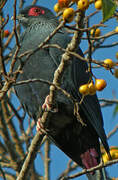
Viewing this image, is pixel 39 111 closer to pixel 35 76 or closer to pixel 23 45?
pixel 35 76

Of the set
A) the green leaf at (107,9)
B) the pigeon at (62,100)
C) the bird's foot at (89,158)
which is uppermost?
the green leaf at (107,9)

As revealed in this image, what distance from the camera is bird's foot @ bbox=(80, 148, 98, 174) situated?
154 inches

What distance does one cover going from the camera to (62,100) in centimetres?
362

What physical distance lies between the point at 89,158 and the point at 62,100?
84 centimetres

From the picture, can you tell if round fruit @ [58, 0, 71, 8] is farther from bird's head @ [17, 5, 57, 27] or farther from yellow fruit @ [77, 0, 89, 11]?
bird's head @ [17, 5, 57, 27]

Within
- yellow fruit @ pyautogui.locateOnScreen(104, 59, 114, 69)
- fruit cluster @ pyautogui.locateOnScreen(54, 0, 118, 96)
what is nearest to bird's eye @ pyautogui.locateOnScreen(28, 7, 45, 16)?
fruit cluster @ pyautogui.locateOnScreen(54, 0, 118, 96)

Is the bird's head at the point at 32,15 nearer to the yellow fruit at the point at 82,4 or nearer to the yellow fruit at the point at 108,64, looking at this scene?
the yellow fruit at the point at 108,64

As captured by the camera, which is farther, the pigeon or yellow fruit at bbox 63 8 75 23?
the pigeon

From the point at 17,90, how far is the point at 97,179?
144 centimetres

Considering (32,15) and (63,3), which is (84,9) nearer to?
(63,3)

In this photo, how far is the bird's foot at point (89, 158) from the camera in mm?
3920

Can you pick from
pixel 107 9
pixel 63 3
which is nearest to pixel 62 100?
pixel 63 3

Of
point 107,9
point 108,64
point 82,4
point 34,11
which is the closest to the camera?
point 107,9

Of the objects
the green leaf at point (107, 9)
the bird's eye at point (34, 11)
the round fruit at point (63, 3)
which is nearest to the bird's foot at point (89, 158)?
the bird's eye at point (34, 11)
